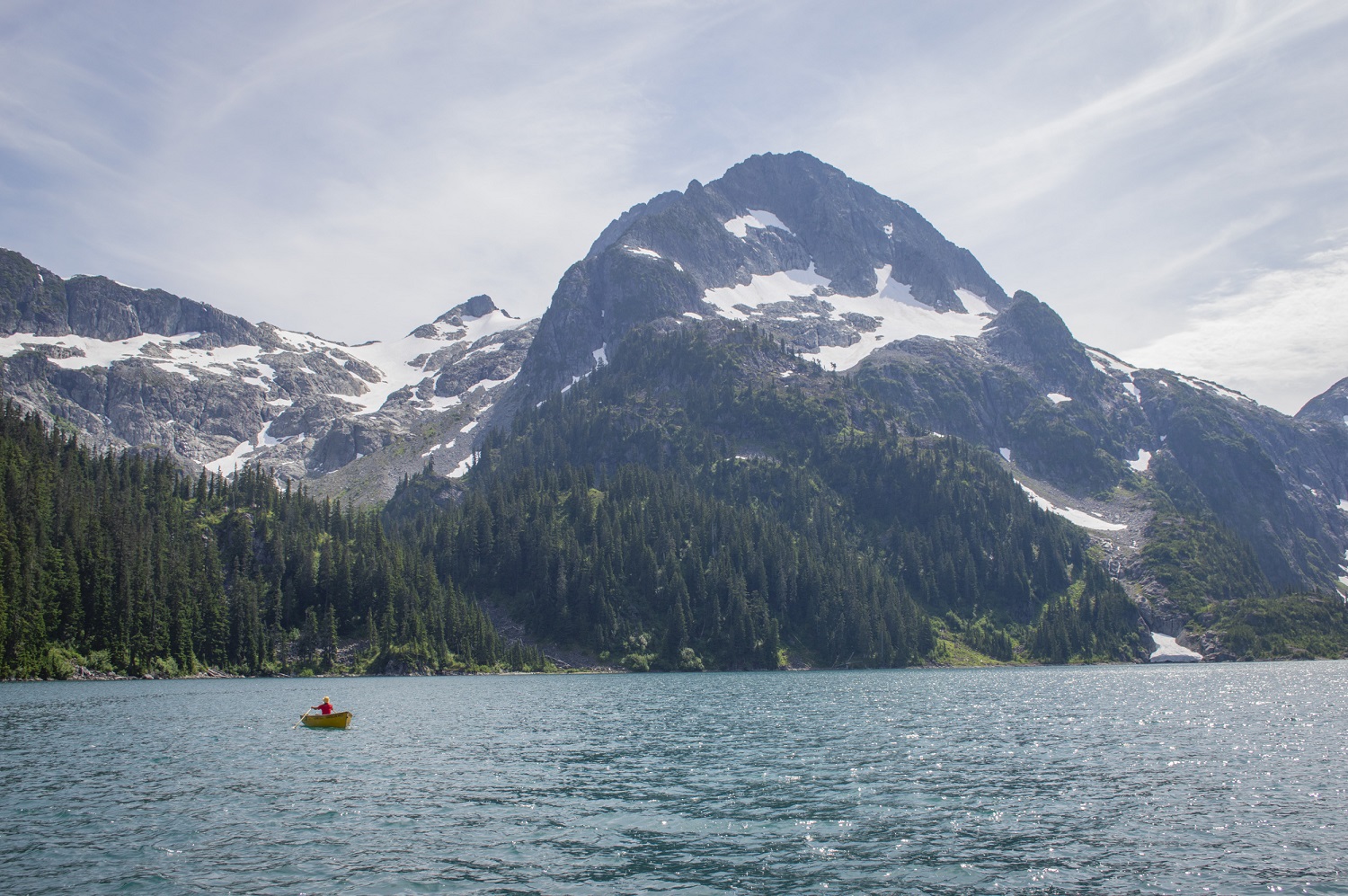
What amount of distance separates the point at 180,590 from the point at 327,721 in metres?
94.0

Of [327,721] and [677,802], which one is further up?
[327,721]

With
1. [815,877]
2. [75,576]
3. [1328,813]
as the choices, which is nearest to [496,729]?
[815,877]

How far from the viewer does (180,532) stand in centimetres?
17588

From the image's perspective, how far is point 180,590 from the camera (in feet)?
498

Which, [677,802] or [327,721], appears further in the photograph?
[327,721]

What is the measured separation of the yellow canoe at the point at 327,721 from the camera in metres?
74.4

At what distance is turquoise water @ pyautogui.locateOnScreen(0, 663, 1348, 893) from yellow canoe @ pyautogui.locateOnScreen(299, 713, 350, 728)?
406cm

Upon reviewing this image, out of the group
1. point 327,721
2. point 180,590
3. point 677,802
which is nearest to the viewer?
point 677,802

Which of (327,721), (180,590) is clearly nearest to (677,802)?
(327,721)

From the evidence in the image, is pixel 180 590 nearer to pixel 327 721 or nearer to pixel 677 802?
pixel 327 721

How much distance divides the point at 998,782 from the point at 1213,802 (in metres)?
9.75

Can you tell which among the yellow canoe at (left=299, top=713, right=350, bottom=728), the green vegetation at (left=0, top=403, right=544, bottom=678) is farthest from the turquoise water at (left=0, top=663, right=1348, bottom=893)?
the green vegetation at (left=0, top=403, right=544, bottom=678)

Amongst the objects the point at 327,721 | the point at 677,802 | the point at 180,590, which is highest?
the point at 180,590

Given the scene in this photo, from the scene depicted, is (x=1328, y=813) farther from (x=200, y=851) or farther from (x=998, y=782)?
(x=200, y=851)
